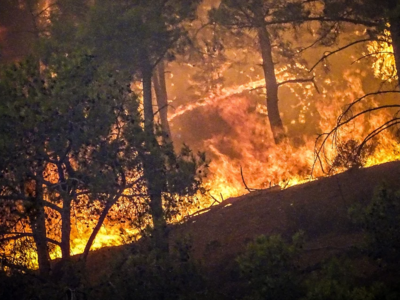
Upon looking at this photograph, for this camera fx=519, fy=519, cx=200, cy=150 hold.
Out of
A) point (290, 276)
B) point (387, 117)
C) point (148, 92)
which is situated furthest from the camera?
point (387, 117)

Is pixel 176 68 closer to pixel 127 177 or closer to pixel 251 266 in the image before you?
pixel 127 177


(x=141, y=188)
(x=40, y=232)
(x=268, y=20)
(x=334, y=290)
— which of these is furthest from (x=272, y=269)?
(x=268, y=20)

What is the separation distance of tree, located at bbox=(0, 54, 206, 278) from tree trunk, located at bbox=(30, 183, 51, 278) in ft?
0.06

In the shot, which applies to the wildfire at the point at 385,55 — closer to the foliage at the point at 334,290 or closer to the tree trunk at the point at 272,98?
the tree trunk at the point at 272,98

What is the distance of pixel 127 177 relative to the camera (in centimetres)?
1037

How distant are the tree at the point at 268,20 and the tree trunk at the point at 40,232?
669 cm

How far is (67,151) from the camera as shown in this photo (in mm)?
9266

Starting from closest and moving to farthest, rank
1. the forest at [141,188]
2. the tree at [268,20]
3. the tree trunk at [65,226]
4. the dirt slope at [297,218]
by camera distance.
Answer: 1. the forest at [141,188]
2. the tree trunk at [65,226]
3. the dirt slope at [297,218]
4. the tree at [268,20]

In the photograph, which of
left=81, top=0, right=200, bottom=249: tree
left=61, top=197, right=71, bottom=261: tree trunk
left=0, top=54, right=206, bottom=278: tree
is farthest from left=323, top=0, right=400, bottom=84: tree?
left=61, top=197, right=71, bottom=261: tree trunk

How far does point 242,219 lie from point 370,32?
213 inches

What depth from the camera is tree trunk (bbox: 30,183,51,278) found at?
8938mm

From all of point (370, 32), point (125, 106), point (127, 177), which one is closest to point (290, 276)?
point (127, 177)

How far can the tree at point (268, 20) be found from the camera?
12219mm

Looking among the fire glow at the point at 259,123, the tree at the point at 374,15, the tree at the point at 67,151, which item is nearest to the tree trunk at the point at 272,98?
the fire glow at the point at 259,123
